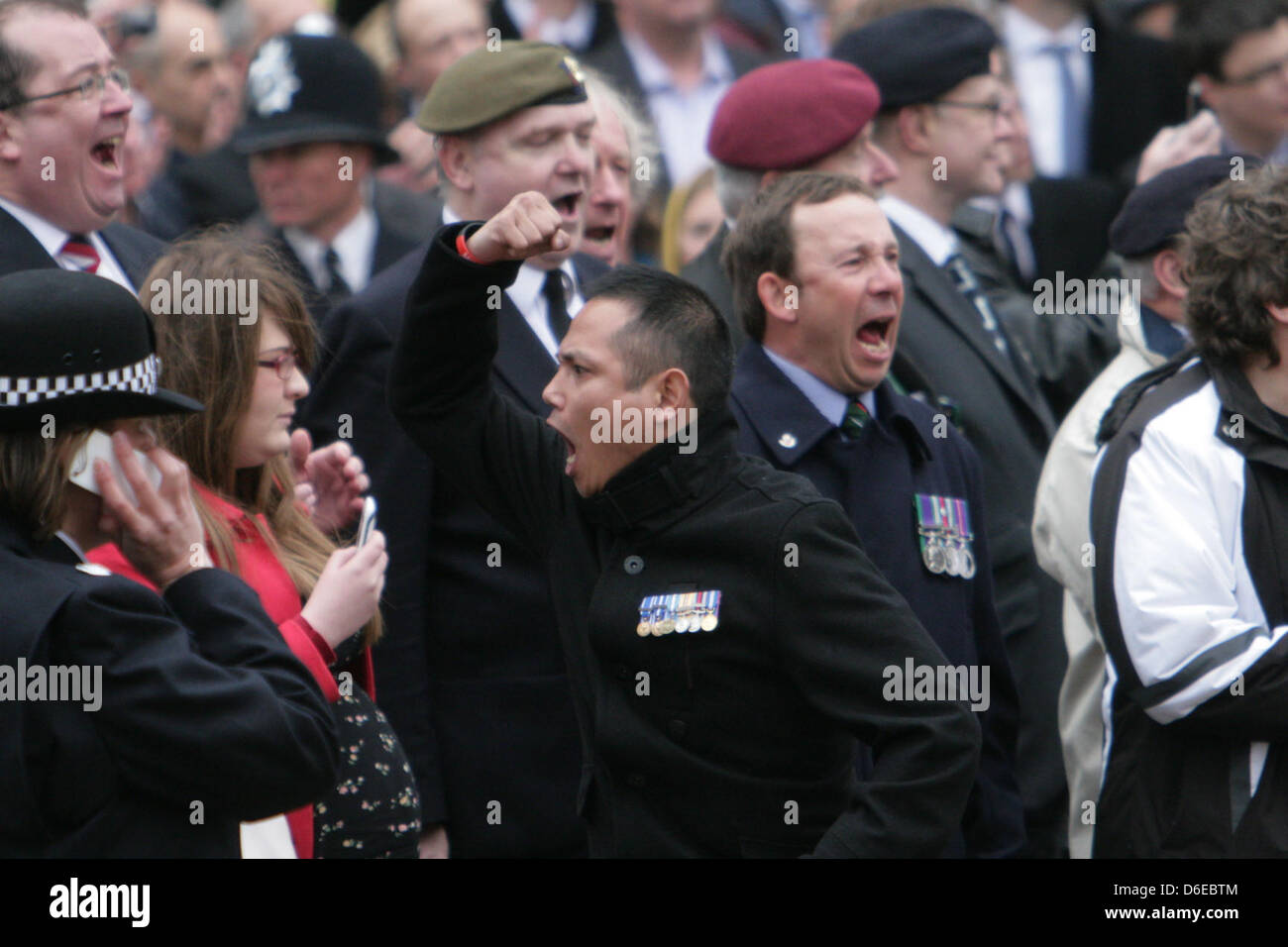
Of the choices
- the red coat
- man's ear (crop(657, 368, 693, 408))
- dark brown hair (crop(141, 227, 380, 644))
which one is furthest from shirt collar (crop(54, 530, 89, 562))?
man's ear (crop(657, 368, 693, 408))

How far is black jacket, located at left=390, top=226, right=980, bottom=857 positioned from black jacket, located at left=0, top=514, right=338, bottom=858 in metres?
0.61

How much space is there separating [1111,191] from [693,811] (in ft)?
16.0

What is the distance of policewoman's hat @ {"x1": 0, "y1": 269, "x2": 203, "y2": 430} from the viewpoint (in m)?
2.98

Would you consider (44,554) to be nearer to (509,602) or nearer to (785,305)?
(509,602)

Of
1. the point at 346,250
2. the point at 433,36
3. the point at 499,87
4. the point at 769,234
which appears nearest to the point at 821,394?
the point at 769,234

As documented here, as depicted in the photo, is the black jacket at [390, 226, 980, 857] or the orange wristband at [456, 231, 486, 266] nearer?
the black jacket at [390, 226, 980, 857]

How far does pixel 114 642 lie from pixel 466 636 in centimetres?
155

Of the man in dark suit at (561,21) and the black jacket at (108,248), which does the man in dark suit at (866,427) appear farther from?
the man in dark suit at (561,21)

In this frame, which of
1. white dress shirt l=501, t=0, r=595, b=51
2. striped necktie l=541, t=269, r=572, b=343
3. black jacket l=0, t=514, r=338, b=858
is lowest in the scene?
black jacket l=0, t=514, r=338, b=858

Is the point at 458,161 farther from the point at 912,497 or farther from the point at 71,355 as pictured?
the point at 71,355

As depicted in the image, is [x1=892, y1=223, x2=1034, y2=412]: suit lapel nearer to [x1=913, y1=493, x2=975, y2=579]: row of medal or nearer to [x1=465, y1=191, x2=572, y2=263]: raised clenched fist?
[x1=913, y1=493, x2=975, y2=579]: row of medal

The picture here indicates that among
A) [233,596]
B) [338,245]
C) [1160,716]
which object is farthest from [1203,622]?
[338,245]

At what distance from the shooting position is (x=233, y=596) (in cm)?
312
